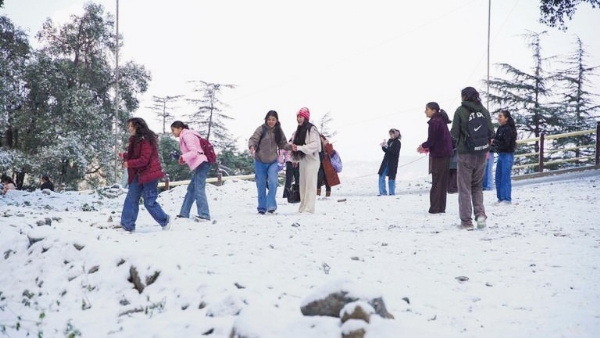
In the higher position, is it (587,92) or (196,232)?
(587,92)

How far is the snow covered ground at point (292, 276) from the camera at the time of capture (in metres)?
3.40

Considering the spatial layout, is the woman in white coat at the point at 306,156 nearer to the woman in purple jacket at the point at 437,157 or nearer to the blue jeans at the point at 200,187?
the blue jeans at the point at 200,187

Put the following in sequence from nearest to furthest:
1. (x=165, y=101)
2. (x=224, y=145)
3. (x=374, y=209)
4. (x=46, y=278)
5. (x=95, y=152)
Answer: (x=46, y=278), (x=374, y=209), (x=95, y=152), (x=224, y=145), (x=165, y=101)

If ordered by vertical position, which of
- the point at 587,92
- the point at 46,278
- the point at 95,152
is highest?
the point at 587,92

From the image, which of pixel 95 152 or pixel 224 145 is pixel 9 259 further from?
pixel 224 145

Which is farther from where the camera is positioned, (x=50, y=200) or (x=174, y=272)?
(x=50, y=200)

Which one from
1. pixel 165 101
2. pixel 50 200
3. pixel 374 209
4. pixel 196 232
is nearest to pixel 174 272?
pixel 196 232

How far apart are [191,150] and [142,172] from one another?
123 cm

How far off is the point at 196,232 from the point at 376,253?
2.87 meters

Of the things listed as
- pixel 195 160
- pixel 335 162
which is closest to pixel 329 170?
pixel 335 162

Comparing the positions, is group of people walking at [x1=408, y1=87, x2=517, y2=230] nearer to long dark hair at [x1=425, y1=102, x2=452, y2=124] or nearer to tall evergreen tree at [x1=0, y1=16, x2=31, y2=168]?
long dark hair at [x1=425, y1=102, x2=452, y2=124]

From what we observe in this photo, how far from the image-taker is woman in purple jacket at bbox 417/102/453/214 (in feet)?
30.6

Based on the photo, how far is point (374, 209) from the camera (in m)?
10.5

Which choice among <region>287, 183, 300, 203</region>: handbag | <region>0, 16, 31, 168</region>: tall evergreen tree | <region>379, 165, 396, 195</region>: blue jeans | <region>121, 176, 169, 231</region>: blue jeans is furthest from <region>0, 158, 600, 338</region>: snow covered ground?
<region>0, 16, 31, 168</region>: tall evergreen tree
